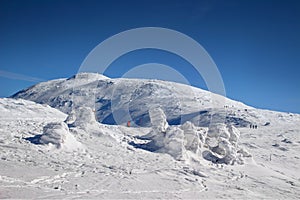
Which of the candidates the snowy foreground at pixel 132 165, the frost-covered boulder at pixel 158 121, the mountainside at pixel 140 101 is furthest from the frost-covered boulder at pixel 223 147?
the mountainside at pixel 140 101

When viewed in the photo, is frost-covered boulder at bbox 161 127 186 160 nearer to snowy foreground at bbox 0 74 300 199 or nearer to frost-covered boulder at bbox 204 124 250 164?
snowy foreground at bbox 0 74 300 199

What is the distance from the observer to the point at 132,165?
18.7 metres

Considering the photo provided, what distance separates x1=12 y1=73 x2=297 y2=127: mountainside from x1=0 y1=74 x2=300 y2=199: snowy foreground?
167ft

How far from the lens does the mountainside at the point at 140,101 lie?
279ft

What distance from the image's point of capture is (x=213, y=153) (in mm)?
24859

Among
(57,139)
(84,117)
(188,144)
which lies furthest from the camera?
(84,117)

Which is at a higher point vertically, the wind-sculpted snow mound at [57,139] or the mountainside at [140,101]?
the mountainside at [140,101]

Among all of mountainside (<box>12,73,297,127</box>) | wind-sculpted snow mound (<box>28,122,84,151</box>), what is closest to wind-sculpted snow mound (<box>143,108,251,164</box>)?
wind-sculpted snow mound (<box>28,122,84,151</box>)

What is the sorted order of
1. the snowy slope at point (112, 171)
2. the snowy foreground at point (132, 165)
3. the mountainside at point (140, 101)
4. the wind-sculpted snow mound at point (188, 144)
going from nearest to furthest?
the snowy slope at point (112, 171)
the snowy foreground at point (132, 165)
the wind-sculpted snow mound at point (188, 144)
the mountainside at point (140, 101)

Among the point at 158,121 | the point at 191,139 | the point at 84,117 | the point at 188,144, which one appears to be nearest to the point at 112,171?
the point at 188,144

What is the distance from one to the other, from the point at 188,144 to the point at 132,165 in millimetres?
6675

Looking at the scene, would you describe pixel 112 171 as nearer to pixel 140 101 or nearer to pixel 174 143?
pixel 174 143

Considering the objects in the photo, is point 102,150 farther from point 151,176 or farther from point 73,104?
point 73,104

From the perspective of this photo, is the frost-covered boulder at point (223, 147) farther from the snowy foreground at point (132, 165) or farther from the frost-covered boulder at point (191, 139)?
the frost-covered boulder at point (191, 139)
